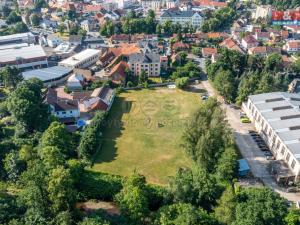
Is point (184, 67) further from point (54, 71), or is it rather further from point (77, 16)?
point (77, 16)

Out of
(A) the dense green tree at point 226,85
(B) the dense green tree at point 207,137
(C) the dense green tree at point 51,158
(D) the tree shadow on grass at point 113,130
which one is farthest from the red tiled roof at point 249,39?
(C) the dense green tree at point 51,158

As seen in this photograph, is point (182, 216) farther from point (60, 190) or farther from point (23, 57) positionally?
point (23, 57)

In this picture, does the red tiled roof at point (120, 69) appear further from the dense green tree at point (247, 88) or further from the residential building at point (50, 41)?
the residential building at point (50, 41)

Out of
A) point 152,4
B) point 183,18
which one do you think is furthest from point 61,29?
point 152,4

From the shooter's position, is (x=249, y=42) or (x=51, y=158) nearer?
(x=51, y=158)

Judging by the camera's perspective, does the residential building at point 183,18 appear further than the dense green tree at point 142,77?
Yes

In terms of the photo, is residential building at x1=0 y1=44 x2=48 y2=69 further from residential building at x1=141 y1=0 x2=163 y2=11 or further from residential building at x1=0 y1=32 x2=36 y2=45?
residential building at x1=141 y1=0 x2=163 y2=11

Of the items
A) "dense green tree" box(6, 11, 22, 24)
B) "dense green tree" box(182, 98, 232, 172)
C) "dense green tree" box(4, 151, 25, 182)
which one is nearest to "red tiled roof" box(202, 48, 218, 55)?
"dense green tree" box(182, 98, 232, 172)
